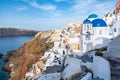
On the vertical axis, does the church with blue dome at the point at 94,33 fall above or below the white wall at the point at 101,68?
above

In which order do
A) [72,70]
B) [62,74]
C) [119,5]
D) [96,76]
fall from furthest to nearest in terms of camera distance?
[119,5] → [62,74] → [72,70] → [96,76]

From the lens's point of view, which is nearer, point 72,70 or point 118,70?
point 118,70

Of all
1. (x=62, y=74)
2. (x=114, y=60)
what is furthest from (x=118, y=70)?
(x=62, y=74)

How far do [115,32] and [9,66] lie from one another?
49917mm

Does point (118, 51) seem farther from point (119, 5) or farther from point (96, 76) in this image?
point (119, 5)

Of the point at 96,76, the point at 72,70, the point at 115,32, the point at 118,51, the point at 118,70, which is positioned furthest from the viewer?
the point at 115,32

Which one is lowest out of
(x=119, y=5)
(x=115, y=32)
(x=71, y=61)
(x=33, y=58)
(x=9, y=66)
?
(x=9, y=66)

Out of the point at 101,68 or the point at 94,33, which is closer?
the point at 101,68

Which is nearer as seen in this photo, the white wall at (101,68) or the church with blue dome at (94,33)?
the white wall at (101,68)

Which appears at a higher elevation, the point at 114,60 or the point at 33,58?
the point at 114,60

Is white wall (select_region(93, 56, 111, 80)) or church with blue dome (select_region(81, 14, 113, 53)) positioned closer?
white wall (select_region(93, 56, 111, 80))

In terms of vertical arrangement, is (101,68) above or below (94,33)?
below

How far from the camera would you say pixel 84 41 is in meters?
36.4

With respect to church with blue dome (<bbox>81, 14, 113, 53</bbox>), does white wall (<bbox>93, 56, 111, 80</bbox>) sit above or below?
below
